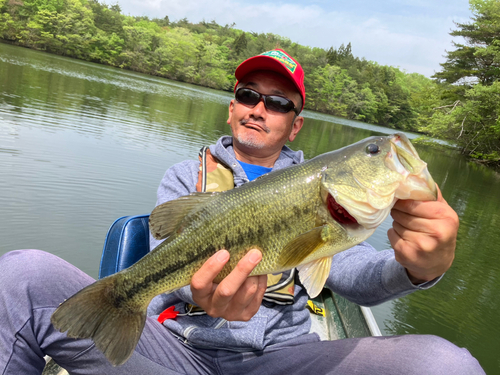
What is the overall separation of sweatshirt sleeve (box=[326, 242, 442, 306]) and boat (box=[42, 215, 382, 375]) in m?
1.21

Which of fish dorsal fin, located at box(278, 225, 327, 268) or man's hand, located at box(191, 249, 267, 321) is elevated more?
fish dorsal fin, located at box(278, 225, 327, 268)

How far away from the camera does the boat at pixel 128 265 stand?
2.80 metres

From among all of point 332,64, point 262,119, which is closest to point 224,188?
point 262,119

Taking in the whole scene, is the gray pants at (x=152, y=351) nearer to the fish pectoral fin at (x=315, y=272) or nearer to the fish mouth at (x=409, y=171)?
the fish pectoral fin at (x=315, y=272)

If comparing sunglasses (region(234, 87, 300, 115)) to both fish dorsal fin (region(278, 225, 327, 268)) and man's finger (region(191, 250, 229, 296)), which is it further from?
man's finger (region(191, 250, 229, 296))

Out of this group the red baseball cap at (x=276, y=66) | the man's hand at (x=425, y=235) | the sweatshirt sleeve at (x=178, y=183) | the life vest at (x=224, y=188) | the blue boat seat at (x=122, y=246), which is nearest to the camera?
the man's hand at (x=425, y=235)

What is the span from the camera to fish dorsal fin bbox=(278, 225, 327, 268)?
1.79 meters

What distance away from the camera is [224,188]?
2848 millimetres

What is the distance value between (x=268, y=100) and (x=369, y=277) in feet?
5.61

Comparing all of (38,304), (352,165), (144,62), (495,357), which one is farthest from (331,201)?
(144,62)

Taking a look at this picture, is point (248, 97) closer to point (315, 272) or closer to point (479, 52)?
point (315, 272)

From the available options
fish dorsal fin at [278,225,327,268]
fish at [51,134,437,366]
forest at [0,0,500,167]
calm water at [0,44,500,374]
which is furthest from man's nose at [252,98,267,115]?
forest at [0,0,500,167]

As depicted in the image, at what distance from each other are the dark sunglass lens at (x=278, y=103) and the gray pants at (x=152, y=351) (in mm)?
1918

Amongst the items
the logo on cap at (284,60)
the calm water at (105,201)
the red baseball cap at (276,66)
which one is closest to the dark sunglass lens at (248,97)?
the red baseball cap at (276,66)
